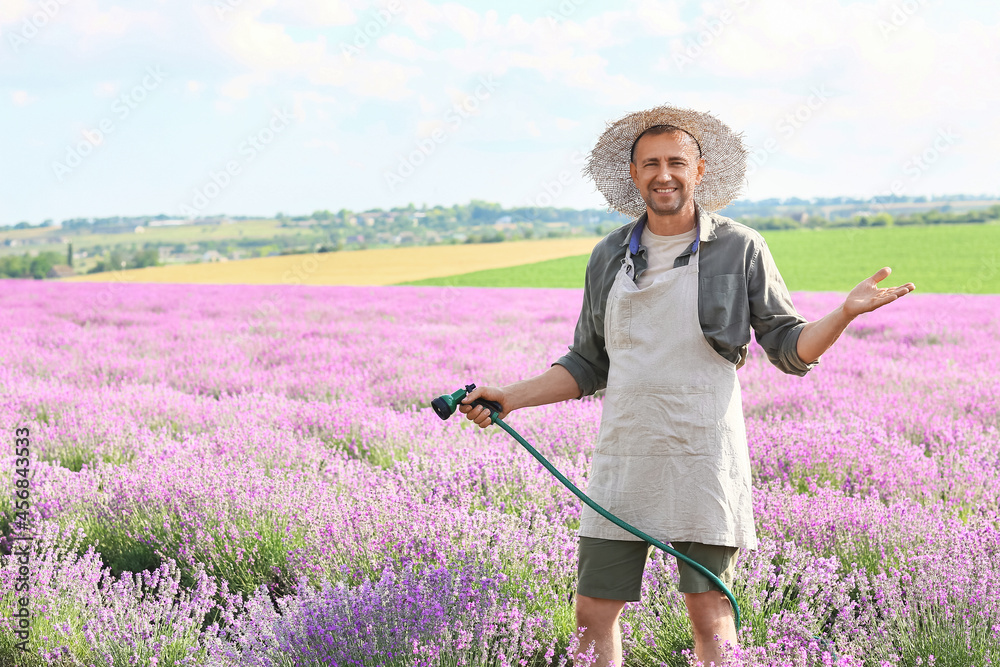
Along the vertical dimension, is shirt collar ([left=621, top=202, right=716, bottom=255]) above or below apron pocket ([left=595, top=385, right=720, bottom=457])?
above

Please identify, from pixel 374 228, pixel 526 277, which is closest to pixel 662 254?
pixel 526 277

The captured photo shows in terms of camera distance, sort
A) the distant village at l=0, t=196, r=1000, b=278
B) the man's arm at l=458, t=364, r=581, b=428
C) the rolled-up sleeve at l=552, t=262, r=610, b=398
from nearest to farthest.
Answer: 1. the man's arm at l=458, t=364, r=581, b=428
2. the rolled-up sleeve at l=552, t=262, r=610, b=398
3. the distant village at l=0, t=196, r=1000, b=278

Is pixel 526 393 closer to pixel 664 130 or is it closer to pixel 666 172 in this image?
pixel 666 172

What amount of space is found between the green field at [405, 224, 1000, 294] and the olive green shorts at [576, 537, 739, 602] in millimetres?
27479

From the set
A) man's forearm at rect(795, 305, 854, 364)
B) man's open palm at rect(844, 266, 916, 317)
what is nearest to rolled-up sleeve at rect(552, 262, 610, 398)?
man's forearm at rect(795, 305, 854, 364)

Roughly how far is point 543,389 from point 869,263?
136 feet

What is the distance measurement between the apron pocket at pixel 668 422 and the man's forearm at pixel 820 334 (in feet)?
0.81

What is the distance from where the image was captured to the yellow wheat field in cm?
3634

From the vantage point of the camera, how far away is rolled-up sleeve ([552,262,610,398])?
2.29 metres

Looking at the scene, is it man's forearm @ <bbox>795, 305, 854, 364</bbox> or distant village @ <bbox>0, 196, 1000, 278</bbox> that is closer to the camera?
man's forearm @ <bbox>795, 305, 854, 364</bbox>

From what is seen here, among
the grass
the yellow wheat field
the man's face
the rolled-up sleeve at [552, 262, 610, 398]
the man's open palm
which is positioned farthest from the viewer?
the yellow wheat field

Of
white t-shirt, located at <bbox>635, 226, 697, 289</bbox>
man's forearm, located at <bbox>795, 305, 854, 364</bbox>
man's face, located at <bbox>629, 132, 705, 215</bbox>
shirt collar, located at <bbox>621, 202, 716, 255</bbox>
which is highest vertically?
man's face, located at <bbox>629, 132, 705, 215</bbox>

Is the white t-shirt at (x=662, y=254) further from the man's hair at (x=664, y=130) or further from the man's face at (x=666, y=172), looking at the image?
the man's hair at (x=664, y=130)

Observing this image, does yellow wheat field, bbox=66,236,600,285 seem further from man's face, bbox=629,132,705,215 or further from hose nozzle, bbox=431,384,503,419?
man's face, bbox=629,132,705,215
